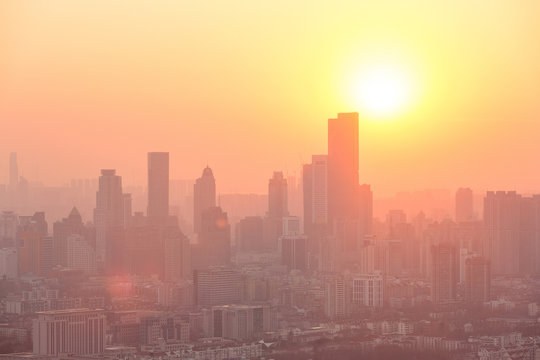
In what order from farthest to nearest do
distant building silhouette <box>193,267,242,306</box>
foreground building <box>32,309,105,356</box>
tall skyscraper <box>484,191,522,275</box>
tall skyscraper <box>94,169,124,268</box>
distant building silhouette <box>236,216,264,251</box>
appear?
distant building silhouette <box>236,216,264,251</box> → tall skyscraper <box>94,169,124,268</box> → tall skyscraper <box>484,191,522,275</box> → distant building silhouette <box>193,267,242,306</box> → foreground building <box>32,309,105,356</box>

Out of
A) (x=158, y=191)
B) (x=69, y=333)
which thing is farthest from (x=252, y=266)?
(x=69, y=333)

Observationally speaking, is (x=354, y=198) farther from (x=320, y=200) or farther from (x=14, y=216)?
(x=14, y=216)

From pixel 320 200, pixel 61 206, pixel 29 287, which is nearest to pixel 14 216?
pixel 61 206

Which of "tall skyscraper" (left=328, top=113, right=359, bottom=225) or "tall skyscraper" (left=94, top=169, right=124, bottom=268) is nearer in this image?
"tall skyscraper" (left=94, top=169, right=124, bottom=268)

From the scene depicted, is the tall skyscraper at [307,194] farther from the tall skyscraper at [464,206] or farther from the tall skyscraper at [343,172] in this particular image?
the tall skyscraper at [464,206]

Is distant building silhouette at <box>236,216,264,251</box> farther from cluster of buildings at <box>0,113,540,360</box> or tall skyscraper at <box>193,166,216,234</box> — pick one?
tall skyscraper at <box>193,166,216,234</box>

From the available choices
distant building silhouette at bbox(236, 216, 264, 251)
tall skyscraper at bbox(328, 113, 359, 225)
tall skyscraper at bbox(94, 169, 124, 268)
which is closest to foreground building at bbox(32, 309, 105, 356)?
tall skyscraper at bbox(94, 169, 124, 268)
